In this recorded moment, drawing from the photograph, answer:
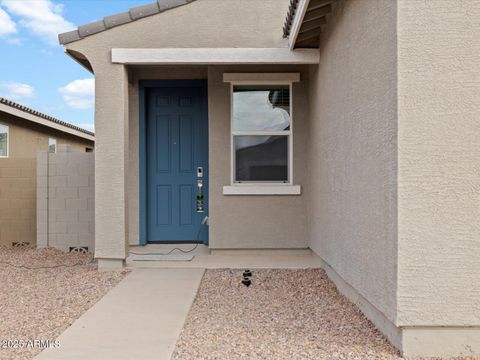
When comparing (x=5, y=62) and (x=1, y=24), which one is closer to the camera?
(x=5, y=62)

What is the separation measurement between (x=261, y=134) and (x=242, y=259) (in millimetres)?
2086

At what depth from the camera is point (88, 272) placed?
6668 millimetres

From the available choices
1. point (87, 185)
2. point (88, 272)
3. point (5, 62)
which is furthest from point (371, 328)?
point (5, 62)

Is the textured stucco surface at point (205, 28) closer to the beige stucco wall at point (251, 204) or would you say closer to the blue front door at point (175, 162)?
the beige stucco wall at point (251, 204)

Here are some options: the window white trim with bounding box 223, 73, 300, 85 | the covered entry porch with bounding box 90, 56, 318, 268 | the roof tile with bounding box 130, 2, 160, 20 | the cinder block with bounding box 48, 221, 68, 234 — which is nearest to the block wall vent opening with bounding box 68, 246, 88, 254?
the cinder block with bounding box 48, 221, 68, 234

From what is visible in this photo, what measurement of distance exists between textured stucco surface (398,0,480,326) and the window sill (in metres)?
3.98

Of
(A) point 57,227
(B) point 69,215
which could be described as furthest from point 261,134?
(A) point 57,227

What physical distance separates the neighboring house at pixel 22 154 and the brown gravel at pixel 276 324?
4914mm

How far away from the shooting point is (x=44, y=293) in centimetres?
562

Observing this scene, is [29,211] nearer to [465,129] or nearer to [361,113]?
[361,113]

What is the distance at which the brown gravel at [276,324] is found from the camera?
3723 mm

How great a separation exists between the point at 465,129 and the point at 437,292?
4.21 ft

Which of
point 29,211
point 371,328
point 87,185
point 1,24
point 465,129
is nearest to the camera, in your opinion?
point 465,129

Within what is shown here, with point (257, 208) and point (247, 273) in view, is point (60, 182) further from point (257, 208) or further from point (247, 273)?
point (247, 273)
